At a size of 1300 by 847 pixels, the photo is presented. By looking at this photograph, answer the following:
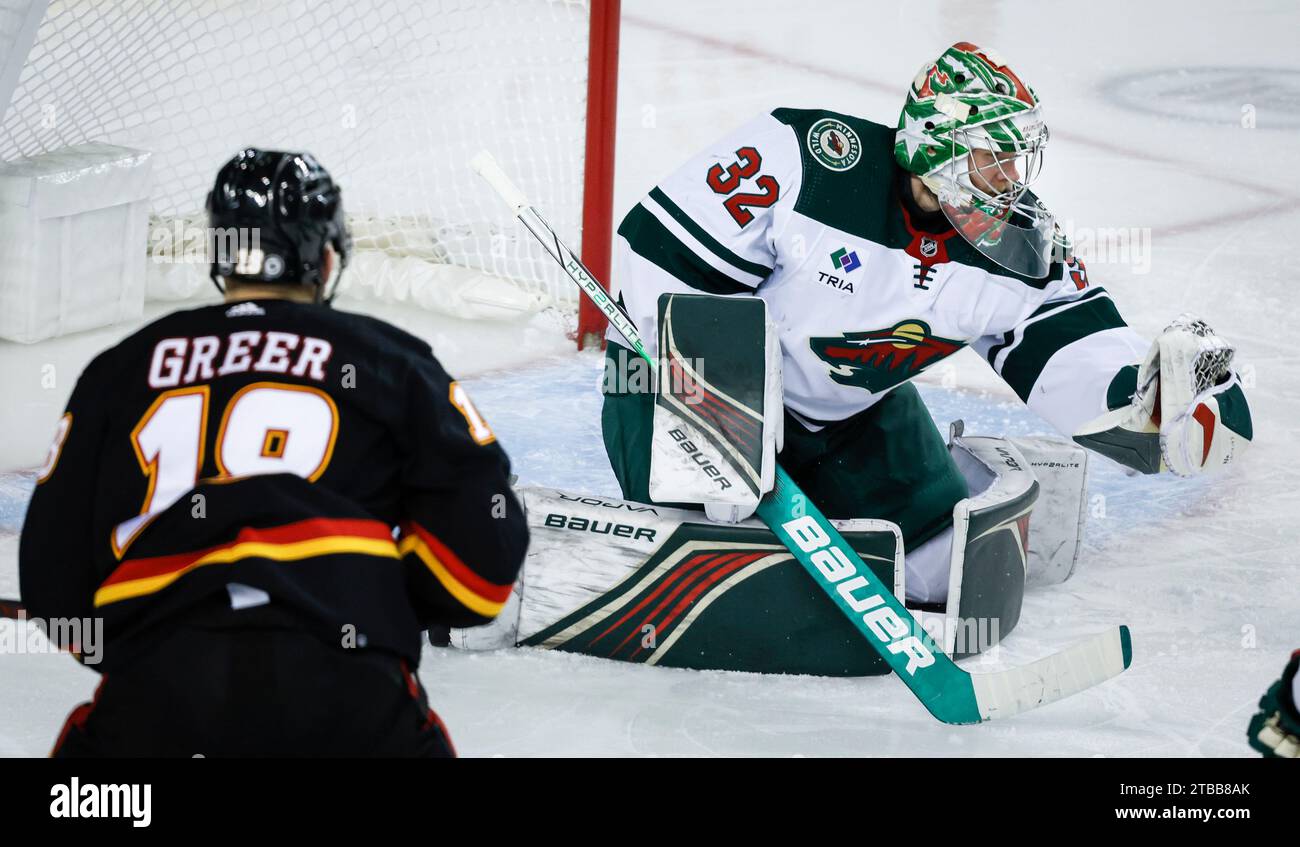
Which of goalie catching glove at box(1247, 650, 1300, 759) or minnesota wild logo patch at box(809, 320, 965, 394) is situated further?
minnesota wild logo patch at box(809, 320, 965, 394)

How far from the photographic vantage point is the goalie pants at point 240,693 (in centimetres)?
133

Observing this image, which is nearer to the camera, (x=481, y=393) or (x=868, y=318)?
(x=868, y=318)

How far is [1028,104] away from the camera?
7.61 feet

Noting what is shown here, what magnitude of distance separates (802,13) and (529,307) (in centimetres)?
386

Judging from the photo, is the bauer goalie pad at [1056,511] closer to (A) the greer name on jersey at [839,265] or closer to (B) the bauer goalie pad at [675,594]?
(A) the greer name on jersey at [839,265]

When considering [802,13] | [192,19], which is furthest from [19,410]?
[802,13]

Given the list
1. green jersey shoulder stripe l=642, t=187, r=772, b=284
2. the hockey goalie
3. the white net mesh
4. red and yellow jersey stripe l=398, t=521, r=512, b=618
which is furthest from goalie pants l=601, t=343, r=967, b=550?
the white net mesh

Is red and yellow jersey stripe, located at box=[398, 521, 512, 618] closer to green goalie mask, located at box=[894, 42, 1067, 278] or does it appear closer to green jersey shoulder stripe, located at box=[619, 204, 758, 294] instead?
green jersey shoulder stripe, located at box=[619, 204, 758, 294]

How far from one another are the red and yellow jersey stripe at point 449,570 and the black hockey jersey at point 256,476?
1 cm

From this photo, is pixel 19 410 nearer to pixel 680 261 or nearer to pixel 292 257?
pixel 680 261

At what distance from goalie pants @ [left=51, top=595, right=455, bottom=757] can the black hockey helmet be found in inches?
12.9

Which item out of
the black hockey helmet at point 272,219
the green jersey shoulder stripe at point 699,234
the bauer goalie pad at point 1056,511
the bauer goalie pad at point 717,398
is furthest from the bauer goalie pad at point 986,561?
the black hockey helmet at point 272,219

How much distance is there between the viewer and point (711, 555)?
7.72 ft

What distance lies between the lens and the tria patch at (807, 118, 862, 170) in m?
2.44
